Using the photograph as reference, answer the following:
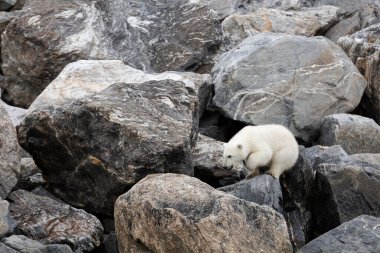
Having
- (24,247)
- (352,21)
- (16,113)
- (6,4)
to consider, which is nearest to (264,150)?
(24,247)

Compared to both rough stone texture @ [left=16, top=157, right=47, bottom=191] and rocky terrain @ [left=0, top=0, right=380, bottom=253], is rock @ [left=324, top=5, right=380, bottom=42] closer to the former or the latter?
rocky terrain @ [left=0, top=0, right=380, bottom=253]

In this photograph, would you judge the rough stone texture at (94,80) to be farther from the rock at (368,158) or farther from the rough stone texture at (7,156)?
the rock at (368,158)

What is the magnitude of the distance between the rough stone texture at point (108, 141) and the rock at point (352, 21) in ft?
27.6

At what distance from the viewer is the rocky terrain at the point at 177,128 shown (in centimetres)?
860

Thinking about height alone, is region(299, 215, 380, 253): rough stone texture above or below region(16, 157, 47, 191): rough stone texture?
above

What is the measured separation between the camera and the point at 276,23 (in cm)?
1858

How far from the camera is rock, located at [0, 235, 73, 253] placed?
Answer: 8.33m

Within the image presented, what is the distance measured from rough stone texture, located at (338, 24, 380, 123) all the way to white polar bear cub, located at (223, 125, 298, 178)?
4.62 metres

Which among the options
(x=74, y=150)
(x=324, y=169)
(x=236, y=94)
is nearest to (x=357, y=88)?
(x=236, y=94)

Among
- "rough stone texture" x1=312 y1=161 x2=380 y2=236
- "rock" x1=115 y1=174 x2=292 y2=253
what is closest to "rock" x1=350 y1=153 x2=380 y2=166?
"rough stone texture" x1=312 y1=161 x2=380 y2=236

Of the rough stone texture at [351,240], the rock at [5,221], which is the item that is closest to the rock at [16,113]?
the rock at [5,221]

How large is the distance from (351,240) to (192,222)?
1.66 meters

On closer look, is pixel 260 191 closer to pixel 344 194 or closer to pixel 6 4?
pixel 344 194

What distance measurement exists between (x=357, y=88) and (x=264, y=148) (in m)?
4.57
